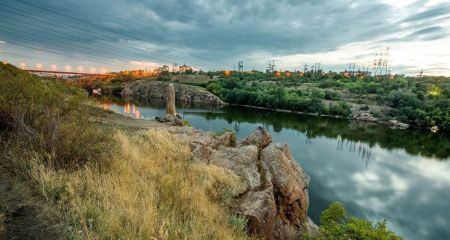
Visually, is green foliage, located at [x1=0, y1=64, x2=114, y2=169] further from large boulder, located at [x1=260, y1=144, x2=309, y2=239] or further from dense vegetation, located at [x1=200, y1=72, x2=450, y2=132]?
dense vegetation, located at [x1=200, y1=72, x2=450, y2=132]

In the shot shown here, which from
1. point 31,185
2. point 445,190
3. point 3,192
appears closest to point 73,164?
point 31,185

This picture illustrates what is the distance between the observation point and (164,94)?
130 metres

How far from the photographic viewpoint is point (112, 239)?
3.84 m

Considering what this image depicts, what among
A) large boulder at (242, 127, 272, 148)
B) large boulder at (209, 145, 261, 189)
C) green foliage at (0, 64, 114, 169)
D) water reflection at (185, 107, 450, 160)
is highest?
green foliage at (0, 64, 114, 169)

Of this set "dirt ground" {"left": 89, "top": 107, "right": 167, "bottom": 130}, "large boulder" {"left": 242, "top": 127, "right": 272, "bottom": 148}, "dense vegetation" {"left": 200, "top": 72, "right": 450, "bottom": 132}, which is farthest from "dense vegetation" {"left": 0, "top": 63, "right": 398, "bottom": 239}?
"dense vegetation" {"left": 200, "top": 72, "right": 450, "bottom": 132}

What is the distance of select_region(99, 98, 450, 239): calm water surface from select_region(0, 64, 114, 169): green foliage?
18.7 m

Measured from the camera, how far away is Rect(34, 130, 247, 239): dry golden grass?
13.8 ft

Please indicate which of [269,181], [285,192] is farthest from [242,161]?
[285,192]

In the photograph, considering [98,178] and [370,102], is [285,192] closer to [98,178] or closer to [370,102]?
[98,178]

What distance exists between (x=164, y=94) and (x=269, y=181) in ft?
408

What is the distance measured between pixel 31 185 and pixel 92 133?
234 cm

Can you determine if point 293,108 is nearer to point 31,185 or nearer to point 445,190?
point 445,190

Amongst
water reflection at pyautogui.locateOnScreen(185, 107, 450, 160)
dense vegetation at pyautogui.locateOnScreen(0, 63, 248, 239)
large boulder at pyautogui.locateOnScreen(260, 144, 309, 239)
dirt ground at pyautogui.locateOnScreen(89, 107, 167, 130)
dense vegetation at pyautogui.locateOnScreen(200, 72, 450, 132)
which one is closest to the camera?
dense vegetation at pyautogui.locateOnScreen(0, 63, 248, 239)

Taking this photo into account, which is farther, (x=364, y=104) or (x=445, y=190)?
(x=364, y=104)
